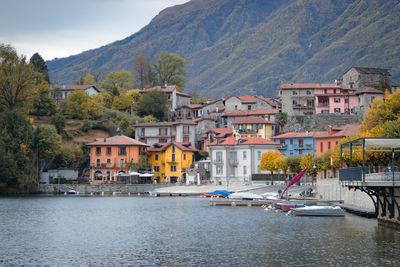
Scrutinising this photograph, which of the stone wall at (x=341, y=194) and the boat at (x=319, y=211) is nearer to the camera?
the boat at (x=319, y=211)

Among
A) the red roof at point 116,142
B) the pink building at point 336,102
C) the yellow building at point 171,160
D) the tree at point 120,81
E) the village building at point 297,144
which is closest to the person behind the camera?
the village building at point 297,144

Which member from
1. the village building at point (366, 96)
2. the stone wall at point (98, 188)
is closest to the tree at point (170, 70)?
the village building at point (366, 96)

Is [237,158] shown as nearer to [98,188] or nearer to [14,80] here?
[98,188]

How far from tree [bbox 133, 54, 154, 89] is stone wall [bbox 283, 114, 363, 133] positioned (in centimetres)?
5410

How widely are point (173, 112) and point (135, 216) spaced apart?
85.1m

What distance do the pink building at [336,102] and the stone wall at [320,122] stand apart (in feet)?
12.4

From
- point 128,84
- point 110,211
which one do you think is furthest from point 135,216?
point 128,84

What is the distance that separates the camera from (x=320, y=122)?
4779 inches

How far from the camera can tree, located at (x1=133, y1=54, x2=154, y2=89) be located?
167375 mm

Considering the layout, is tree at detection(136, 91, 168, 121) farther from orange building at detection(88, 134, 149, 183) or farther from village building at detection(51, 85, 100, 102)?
orange building at detection(88, 134, 149, 183)

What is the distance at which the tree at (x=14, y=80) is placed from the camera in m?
102

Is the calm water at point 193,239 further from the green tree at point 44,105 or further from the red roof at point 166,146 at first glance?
the green tree at point 44,105

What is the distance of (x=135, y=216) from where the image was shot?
6200 centimetres

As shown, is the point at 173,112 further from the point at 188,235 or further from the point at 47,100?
the point at 188,235
